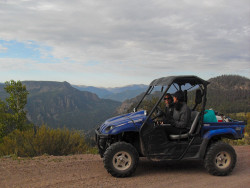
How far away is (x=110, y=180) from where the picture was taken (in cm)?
572

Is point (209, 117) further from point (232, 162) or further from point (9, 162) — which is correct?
point (9, 162)

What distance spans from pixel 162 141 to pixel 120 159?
111 cm

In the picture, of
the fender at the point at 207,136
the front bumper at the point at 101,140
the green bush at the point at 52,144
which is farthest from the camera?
the green bush at the point at 52,144

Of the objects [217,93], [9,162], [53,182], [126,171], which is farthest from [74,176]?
[217,93]

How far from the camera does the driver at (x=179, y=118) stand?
6.33 metres

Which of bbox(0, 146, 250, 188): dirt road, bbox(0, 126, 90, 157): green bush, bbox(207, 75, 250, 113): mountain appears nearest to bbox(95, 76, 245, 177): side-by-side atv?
bbox(0, 146, 250, 188): dirt road

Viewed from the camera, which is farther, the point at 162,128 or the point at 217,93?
the point at 217,93

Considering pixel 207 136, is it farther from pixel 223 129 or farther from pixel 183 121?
pixel 183 121

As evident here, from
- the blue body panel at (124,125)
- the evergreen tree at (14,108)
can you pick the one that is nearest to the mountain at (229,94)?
the evergreen tree at (14,108)

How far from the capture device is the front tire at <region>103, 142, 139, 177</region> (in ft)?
19.1

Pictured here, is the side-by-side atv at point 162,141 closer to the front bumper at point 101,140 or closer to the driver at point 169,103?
the front bumper at point 101,140

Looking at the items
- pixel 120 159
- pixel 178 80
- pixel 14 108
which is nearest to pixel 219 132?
pixel 178 80

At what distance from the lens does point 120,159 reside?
5.89 m

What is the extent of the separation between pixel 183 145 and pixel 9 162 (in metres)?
4.76
